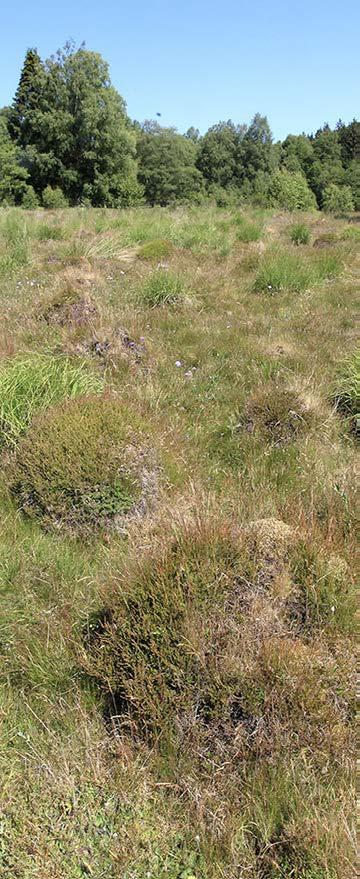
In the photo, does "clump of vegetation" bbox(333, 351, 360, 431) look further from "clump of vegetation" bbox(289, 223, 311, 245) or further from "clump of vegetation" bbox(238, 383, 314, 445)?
"clump of vegetation" bbox(289, 223, 311, 245)

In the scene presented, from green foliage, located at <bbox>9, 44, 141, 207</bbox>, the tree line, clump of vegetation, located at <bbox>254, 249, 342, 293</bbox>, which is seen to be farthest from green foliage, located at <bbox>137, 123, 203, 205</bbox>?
clump of vegetation, located at <bbox>254, 249, 342, 293</bbox>

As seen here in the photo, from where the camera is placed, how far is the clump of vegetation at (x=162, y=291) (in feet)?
26.3

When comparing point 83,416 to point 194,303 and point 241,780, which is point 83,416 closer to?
point 241,780

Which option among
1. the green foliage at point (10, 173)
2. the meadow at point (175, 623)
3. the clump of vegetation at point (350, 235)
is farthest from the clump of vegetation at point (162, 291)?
the green foliage at point (10, 173)

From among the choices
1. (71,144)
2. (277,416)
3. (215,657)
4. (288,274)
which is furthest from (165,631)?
(71,144)

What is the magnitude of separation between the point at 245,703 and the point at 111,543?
1.36 meters

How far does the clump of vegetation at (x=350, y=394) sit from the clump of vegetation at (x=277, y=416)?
0.41 metres

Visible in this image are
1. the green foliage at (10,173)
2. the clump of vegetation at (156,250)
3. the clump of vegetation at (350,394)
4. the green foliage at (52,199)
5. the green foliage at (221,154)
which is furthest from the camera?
the green foliage at (221,154)

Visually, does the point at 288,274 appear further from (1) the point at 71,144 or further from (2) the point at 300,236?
(1) the point at 71,144

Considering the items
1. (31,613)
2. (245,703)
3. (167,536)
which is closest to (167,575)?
(167,536)

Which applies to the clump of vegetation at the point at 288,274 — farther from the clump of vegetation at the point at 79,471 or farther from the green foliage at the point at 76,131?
the green foliage at the point at 76,131

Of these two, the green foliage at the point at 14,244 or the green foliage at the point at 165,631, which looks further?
the green foliage at the point at 14,244

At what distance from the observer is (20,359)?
16.7ft

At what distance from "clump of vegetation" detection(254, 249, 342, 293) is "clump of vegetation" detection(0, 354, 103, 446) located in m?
4.86
